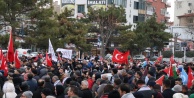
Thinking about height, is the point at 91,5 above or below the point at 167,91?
above

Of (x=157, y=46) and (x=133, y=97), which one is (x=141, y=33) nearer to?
(x=157, y=46)

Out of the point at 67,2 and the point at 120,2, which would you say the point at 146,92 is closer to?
the point at 120,2

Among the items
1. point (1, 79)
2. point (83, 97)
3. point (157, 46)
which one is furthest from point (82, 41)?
point (83, 97)

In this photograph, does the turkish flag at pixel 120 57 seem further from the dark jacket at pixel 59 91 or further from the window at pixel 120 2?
the window at pixel 120 2

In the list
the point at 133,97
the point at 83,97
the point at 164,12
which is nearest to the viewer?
the point at 133,97

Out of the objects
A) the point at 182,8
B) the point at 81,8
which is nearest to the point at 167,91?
the point at 81,8

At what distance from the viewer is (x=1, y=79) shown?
13.2 m

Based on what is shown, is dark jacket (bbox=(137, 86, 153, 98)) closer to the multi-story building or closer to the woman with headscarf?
the woman with headscarf

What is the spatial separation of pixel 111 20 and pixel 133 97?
40475 millimetres

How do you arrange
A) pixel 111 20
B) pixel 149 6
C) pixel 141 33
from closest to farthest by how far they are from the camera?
pixel 111 20 → pixel 141 33 → pixel 149 6

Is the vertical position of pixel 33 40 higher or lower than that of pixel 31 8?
lower

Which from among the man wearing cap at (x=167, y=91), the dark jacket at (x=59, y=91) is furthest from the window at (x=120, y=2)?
the dark jacket at (x=59, y=91)

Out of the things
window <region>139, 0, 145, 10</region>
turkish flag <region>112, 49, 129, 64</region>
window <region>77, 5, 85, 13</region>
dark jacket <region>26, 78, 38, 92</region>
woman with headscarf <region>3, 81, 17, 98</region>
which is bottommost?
turkish flag <region>112, 49, 129, 64</region>

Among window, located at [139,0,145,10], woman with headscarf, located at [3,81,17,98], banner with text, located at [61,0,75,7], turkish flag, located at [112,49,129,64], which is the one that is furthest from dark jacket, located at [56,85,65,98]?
window, located at [139,0,145,10]
